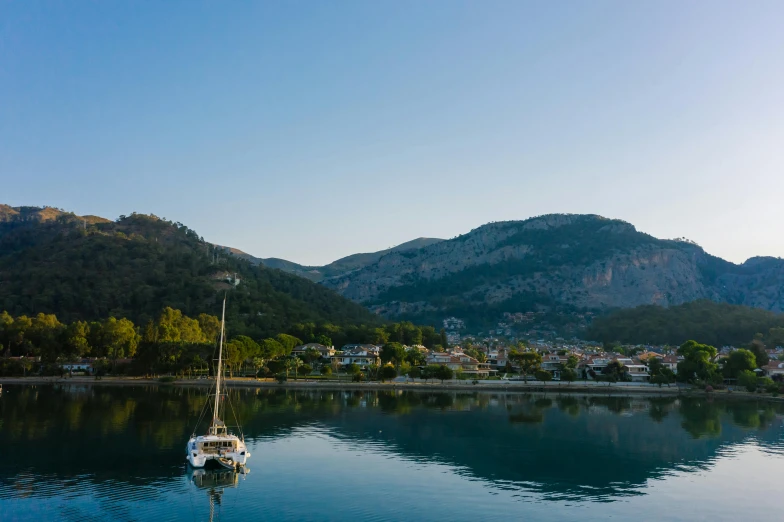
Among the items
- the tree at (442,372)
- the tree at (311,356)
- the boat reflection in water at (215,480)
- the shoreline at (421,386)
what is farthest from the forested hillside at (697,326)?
the boat reflection in water at (215,480)

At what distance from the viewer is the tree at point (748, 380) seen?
274ft

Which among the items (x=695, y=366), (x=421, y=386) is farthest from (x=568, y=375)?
(x=421, y=386)

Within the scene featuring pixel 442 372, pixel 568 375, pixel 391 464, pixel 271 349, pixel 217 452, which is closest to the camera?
pixel 217 452

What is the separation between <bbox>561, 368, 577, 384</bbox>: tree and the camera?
96.9 metres

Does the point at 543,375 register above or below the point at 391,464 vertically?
above

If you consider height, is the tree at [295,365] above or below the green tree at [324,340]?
below

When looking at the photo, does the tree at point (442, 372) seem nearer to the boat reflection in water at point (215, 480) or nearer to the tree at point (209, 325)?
the tree at point (209, 325)

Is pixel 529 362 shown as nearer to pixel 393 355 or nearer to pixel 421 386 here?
pixel 421 386

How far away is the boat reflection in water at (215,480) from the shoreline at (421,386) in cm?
4934

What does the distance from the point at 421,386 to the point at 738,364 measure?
47917mm

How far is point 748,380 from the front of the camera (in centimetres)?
8400

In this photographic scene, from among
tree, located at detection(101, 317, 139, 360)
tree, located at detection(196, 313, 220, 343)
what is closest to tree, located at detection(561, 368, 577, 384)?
tree, located at detection(196, 313, 220, 343)

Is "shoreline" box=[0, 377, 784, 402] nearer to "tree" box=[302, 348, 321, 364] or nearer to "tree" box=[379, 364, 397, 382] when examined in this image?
"tree" box=[379, 364, 397, 382]

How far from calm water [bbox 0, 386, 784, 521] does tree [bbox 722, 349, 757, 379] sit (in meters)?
26.4
